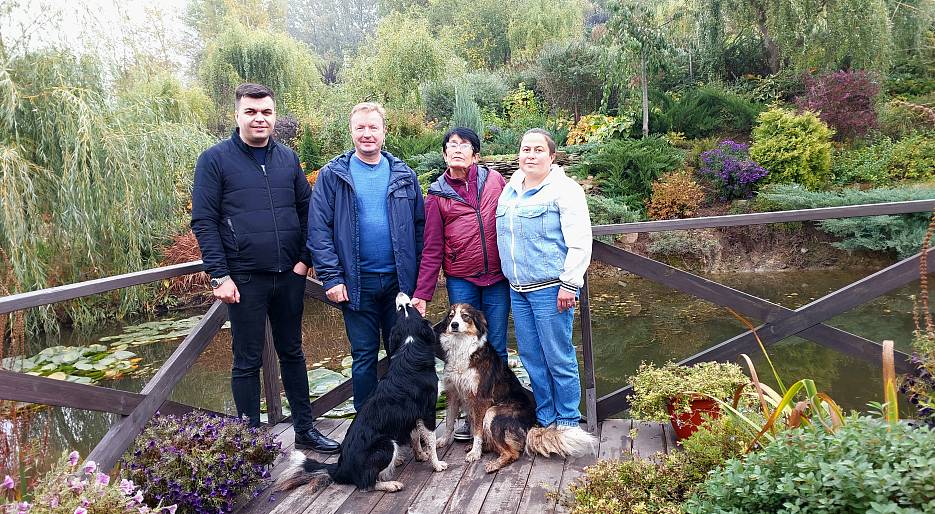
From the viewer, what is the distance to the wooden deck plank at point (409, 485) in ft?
8.33

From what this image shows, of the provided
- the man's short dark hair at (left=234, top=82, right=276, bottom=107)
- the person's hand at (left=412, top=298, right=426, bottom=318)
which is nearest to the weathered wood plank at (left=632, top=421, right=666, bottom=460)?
the person's hand at (left=412, top=298, right=426, bottom=318)

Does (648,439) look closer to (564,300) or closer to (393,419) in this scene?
(564,300)

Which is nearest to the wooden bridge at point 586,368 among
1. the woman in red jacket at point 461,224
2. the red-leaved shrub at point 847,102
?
the woman in red jacket at point 461,224

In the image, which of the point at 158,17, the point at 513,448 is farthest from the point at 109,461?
the point at 158,17

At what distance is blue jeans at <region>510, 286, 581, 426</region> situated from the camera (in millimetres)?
2918

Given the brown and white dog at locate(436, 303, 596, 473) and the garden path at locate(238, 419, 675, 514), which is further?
the brown and white dog at locate(436, 303, 596, 473)

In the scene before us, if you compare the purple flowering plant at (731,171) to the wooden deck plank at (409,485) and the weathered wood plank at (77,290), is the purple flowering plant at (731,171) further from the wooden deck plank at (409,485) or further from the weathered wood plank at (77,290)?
the weathered wood plank at (77,290)

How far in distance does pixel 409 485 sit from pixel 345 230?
1204 millimetres

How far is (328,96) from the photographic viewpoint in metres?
15.5

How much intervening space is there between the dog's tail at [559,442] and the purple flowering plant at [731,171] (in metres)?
8.18

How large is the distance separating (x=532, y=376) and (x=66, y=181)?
5.62m

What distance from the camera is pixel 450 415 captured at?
10.4 feet

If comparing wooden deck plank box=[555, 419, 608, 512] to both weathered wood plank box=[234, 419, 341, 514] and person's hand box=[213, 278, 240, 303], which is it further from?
person's hand box=[213, 278, 240, 303]

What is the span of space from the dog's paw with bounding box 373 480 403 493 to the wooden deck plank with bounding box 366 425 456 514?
0.06 ft
